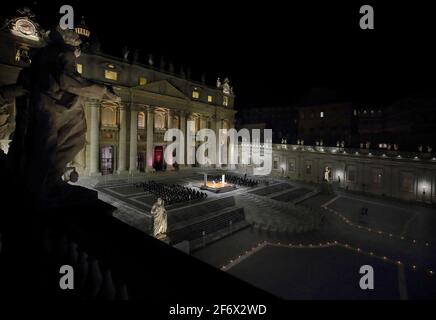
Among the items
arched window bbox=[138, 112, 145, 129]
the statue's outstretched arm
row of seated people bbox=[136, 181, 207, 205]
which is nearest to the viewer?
the statue's outstretched arm

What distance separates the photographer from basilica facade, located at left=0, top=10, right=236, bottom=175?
2509cm

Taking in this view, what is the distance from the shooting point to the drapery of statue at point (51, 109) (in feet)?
13.3

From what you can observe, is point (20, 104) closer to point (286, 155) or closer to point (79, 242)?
point (79, 242)

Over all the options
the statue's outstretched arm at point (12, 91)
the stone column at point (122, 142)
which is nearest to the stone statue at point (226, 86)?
the stone column at point (122, 142)

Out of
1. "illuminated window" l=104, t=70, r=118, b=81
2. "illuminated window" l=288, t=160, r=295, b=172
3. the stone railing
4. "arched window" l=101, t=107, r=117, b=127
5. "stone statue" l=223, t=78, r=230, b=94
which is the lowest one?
"illuminated window" l=288, t=160, r=295, b=172

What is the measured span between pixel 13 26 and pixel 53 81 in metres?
29.8

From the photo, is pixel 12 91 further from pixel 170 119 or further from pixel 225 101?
pixel 225 101

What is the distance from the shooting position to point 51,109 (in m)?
4.08

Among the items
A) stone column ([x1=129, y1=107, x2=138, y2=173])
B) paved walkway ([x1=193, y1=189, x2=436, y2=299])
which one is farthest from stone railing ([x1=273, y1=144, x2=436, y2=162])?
stone column ([x1=129, y1=107, x2=138, y2=173])

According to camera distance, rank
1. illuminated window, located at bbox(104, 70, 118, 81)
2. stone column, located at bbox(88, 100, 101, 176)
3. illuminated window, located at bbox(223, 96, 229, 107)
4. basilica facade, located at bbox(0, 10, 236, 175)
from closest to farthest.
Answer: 1. basilica facade, located at bbox(0, 10, 236, 175)
2. stone column, located at bbox(88, 100, 101, 176)
3. illuminated window, located at bbox(104, 70, 118, 81)
4. illuminated window, located at bbox(223, 96, 229, 107)

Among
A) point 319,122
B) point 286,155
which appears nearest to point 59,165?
point 286,155

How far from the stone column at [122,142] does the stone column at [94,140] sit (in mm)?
3585

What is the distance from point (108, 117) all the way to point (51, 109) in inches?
1301

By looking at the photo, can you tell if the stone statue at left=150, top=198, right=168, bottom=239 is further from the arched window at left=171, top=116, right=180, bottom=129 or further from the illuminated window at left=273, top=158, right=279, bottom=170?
the illuminated window at left=273, top=158, right=279, bottom=170
